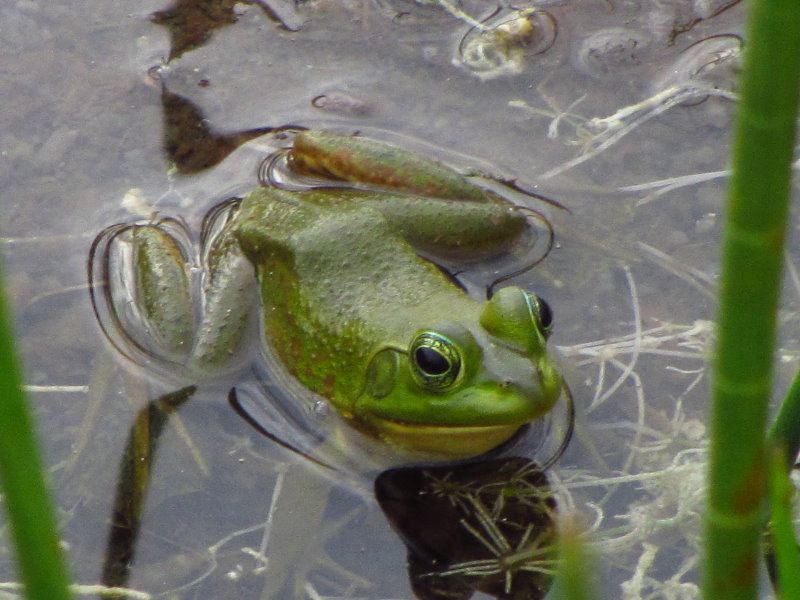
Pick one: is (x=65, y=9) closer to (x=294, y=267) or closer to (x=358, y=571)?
(x=294, y=267)

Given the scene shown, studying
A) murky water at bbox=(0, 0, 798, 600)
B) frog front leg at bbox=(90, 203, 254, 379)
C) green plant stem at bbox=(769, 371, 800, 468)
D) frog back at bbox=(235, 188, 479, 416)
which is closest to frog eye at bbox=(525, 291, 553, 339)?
frog back at bbox=(235, 188, 479, 416)

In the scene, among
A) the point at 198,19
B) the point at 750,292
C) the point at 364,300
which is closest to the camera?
the point at 750,292

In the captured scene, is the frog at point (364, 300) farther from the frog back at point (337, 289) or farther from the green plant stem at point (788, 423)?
the green plant stem at point (788, 423)

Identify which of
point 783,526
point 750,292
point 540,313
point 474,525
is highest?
point 750,292

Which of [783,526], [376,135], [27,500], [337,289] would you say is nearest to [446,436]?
[337,289]

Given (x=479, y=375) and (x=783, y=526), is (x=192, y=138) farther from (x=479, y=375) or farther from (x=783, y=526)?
(x=783, y=526)

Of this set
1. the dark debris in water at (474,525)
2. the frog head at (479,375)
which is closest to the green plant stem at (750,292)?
the frog head at (479,375)

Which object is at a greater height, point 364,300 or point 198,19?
point 198,19
